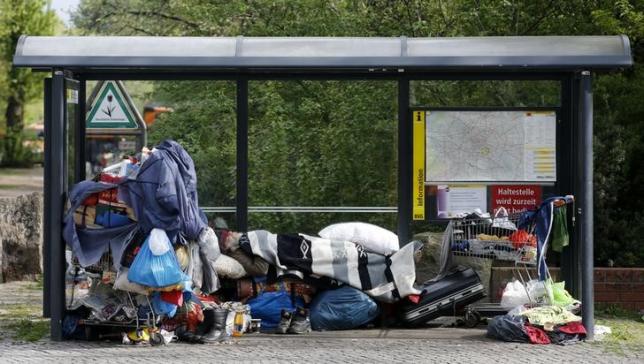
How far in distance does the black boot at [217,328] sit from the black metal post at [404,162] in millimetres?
1779

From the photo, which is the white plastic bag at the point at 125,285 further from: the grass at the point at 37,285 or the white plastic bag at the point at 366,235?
the grass at the point at 37,285

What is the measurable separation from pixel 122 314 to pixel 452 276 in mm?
2833

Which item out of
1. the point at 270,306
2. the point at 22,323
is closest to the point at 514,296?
the point at 270,306

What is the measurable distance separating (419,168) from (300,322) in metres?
1.71

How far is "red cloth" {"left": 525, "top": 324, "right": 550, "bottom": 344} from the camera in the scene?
9.38 meters

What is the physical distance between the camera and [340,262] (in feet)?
33.0

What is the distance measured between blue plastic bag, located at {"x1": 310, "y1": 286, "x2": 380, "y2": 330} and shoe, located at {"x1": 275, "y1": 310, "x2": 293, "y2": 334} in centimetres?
23

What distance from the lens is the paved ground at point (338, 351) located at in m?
8.81

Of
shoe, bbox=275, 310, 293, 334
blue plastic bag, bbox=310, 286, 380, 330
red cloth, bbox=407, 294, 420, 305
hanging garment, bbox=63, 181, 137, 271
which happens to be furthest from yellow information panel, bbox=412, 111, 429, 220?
hanging garment, bbox=63, 181, 137, 271

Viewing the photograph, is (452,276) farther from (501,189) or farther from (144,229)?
(144,229)

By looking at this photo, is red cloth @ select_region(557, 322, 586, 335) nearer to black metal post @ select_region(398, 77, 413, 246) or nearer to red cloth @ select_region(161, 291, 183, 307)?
black metal post @ select_region(398, 77, 413, 246)

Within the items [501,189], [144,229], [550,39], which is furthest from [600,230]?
[144,229]

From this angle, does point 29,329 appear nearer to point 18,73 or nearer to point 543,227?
point 543,227

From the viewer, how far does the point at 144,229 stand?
9.31 m
